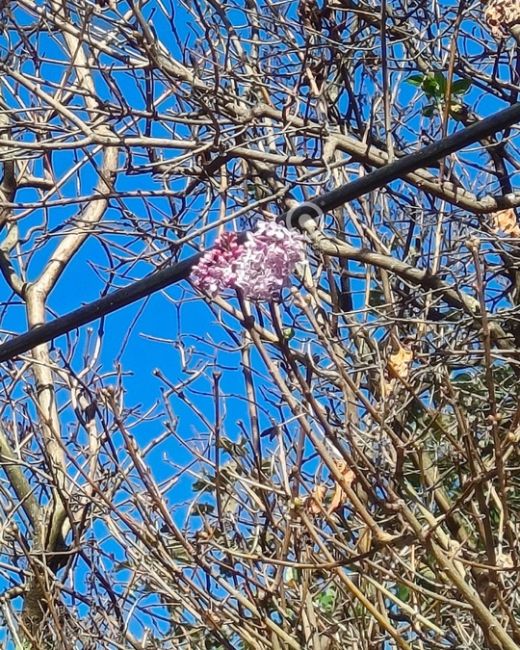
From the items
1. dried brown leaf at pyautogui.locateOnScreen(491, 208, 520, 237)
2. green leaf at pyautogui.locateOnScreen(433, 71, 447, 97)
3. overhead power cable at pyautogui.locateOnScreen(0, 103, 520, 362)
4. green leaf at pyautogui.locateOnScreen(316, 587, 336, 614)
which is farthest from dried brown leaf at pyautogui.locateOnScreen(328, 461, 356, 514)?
green leaf at pyautogui.locateOnScreen(433, 71, 447, 97)

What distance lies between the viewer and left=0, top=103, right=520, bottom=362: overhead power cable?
2.50 meters

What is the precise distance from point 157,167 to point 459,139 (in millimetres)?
1640

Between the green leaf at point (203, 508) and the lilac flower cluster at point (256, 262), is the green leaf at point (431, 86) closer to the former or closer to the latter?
the green leaf at point (203, 508)

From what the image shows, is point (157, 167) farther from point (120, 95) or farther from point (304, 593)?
point (304, 593)

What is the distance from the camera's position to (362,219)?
458cm

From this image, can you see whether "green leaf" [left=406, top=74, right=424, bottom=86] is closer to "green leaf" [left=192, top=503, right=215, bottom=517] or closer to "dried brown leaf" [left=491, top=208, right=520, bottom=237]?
"dried brown leaf" [left=491, top=208, right=520, bottom=237]

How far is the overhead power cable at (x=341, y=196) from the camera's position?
98.4 inches

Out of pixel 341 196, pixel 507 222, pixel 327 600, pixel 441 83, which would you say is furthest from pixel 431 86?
pixel 327 600

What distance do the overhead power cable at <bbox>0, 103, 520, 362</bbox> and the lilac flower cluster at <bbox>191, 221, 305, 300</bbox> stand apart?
5 cm

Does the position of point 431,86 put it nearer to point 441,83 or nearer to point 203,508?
point 441,83

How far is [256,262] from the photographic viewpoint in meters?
2.36

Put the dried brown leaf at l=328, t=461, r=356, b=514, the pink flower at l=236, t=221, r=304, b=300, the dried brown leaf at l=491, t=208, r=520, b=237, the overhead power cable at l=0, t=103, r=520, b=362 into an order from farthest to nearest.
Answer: the dried brown leaf at l=491, t=208, r=520, b=237 → the dried brown leaf at l=328, t=461, r=356, b=514 → the overhead power cable at l=0, t=103, r=520, b=362 → the pink flower at l=236, t=221, r=304, b=300

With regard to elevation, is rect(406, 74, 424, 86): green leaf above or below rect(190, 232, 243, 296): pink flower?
above

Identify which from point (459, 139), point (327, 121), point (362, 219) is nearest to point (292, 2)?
point (327, 121)
